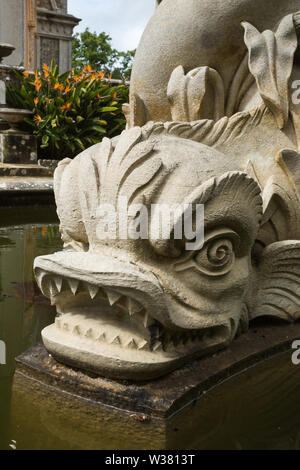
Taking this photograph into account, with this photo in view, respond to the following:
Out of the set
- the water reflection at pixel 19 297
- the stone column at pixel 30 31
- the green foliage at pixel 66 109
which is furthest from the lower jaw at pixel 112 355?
the stone column at pixel 30 31

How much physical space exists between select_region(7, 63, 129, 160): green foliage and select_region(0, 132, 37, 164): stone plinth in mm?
188

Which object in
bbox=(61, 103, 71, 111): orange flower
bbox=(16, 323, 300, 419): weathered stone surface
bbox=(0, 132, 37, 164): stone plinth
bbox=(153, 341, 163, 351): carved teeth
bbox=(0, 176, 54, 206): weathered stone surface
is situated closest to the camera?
bbox=(16, 323, 300, 419): weathered stone surface

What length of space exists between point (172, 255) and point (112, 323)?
319mm

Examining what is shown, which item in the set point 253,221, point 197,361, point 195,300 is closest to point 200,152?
point 253,221

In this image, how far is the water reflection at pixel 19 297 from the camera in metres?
1.90

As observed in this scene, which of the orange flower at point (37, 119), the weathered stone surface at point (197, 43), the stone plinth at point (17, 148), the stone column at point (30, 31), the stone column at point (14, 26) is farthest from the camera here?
the stone column at point (30, 31)

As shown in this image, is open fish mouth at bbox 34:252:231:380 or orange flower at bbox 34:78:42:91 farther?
orange flower at bbox 34:78:42:91

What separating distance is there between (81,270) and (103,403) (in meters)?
0.43

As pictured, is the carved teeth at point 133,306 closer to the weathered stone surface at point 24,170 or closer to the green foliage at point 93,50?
the weathered stone surface at point 24,170

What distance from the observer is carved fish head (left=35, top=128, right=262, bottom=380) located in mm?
1663

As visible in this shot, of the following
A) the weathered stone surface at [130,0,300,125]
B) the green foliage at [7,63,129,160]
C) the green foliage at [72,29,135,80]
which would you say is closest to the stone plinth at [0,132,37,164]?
the green foliage at [7,63,129,160]

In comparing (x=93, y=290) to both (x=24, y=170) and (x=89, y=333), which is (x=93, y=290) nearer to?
(x=89, y=333)

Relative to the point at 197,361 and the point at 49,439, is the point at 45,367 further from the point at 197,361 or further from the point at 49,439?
the point at 197,361

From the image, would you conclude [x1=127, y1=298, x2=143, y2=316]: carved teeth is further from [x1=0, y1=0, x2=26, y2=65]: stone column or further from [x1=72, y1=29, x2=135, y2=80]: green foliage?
[x1=72, y1=29, x2=135, y2=80]: green foliage
